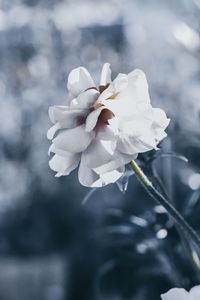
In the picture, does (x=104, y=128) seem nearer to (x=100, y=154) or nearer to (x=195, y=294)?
(x=100, y=154)

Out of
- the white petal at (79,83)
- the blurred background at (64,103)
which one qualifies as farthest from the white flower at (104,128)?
the blurred background at (64,103)

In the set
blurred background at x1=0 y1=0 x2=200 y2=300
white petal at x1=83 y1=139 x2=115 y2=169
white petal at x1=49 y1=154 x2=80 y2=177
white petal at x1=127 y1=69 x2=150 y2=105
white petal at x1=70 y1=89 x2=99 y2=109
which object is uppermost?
white petal at x1=127 y1=69 x2=150 y2=105

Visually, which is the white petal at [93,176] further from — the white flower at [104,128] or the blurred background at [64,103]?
the blurred background at [64,103]

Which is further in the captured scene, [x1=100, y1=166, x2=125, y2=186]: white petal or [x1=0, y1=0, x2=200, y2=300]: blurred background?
[x1=0, y1=0, x2=200, y2=300]: blurred background

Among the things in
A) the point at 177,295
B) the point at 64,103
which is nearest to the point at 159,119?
the point at 177,295

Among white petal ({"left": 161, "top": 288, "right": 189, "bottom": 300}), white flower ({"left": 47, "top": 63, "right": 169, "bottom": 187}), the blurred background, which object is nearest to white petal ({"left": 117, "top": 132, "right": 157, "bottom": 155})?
white flower ({"left": 47, "top": 63, "right": 169, "bottom": 187})

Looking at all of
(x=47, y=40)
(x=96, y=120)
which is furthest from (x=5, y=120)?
(x=96, y=120)

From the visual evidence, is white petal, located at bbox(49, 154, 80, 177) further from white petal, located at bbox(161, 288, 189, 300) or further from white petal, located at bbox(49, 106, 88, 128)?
white petal, located at bbox(161, 288, 189, 300)
